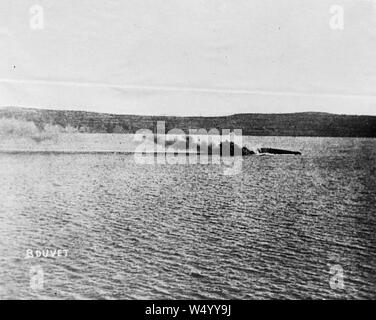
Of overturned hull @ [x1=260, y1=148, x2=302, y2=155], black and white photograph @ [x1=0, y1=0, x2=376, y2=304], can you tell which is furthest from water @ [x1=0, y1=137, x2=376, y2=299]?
overturned hull @ [x1=260, y1=148, x2=302, y2=155]

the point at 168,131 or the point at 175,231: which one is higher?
the point at 168,131

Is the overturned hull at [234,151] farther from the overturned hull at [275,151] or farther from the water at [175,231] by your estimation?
the water at [175,231]

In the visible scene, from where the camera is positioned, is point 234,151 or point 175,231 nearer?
point 175,231

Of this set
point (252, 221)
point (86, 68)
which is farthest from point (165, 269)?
point (86, 68)

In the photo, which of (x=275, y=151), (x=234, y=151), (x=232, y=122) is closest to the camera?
(x=232, y=122)

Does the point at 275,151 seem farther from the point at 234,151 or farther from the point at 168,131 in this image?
the point at 168,131

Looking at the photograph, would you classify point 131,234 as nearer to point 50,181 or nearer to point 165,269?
point 165,269

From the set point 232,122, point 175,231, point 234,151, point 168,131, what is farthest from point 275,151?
point 175,231

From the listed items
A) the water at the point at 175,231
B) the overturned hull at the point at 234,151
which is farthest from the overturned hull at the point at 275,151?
the water at the point at 175,231

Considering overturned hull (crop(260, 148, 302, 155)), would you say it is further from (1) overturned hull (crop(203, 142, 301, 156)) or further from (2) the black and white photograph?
(2) the black and white photograph
